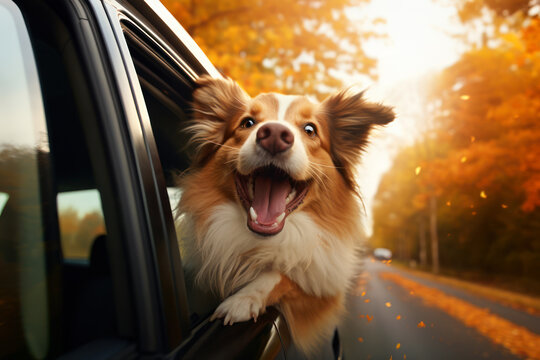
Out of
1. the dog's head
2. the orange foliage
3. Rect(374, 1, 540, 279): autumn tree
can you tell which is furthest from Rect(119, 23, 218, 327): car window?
the orange foliage

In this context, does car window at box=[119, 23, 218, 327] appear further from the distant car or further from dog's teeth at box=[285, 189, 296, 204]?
the distant car

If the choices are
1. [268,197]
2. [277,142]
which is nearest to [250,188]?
[268,197]

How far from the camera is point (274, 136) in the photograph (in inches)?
70.0

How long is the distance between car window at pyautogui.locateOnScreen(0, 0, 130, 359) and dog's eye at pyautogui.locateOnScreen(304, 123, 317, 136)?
1203 mm

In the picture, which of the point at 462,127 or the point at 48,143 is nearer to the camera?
the point at 48,143

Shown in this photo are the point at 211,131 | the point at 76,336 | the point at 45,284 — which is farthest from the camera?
the point at 211,131

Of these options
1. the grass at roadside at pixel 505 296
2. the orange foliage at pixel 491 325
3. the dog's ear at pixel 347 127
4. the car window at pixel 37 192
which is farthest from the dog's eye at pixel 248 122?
the grass at roadside at pixel 505 296

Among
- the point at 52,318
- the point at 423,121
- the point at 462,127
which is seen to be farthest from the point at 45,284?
the point at 462,127

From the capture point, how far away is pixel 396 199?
14.3m

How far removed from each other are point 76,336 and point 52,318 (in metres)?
0.12

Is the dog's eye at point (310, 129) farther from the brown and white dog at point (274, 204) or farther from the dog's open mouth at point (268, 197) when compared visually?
the dog's open mouth at point (268, 197)

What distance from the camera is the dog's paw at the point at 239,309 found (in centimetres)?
162

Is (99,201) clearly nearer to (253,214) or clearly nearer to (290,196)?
(253,214)

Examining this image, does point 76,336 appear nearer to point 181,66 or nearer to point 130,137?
point 130,137
